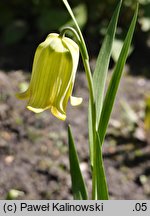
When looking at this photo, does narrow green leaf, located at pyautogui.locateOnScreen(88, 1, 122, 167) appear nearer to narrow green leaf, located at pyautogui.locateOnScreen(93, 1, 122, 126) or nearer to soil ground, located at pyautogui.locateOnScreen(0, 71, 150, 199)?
narrow green leaf, located at pyautogui.locateOnScreen(93, 1, 122, 126)

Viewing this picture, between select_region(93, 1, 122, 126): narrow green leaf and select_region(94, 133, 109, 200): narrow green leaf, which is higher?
select_region(93, 1, 122, 126): narrow green leaf

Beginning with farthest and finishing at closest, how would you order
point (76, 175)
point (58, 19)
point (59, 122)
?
1. point (58, 19)
2. point (59, 122)
3. point (76, 175)

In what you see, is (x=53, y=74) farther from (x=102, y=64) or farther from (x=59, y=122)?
(x=59, y=122)

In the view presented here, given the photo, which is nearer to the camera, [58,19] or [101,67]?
[101,67]

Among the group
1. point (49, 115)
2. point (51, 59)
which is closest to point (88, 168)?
point (49, 115)

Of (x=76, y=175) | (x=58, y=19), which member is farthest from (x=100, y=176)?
(x=58, y=19)

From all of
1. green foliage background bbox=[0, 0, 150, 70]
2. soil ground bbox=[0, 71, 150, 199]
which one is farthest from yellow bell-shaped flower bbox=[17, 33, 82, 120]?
green foliage background bbox=[0, 0, 150, 70]

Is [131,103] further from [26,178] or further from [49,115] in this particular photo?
[26,178]
